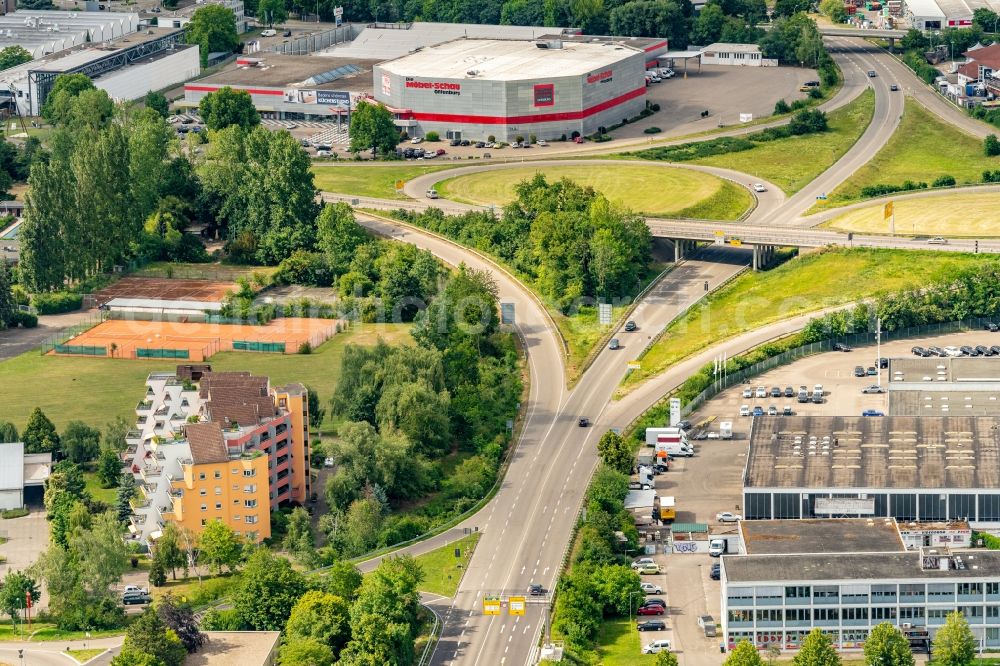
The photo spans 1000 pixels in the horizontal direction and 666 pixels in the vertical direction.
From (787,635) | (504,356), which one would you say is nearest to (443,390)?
(504,356)

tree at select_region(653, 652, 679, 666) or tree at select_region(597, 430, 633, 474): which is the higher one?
tree at select_region(597, 430, 633, 474)

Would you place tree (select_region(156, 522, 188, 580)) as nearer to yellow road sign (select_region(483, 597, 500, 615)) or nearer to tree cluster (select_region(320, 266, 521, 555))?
tree cluster (select_region(320, 266, 521, 555))

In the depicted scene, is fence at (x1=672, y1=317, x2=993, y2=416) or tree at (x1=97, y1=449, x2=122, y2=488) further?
fence at (x1=672, y1=317, x2=993, y2=416)

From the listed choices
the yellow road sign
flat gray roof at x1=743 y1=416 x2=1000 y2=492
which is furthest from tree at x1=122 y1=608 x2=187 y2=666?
flat gray roof at x1=743 y1=416 x2=1000 y2=492

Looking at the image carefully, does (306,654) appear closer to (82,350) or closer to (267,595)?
(267,595)

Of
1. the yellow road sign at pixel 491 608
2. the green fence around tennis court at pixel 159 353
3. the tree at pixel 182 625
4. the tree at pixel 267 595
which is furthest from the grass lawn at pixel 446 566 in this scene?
the green fence around tennis court at pixel 159 353

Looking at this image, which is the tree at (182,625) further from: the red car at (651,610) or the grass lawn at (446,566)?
the red car at (651,610)

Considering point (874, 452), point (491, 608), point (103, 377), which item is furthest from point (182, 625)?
point (103, 377)
